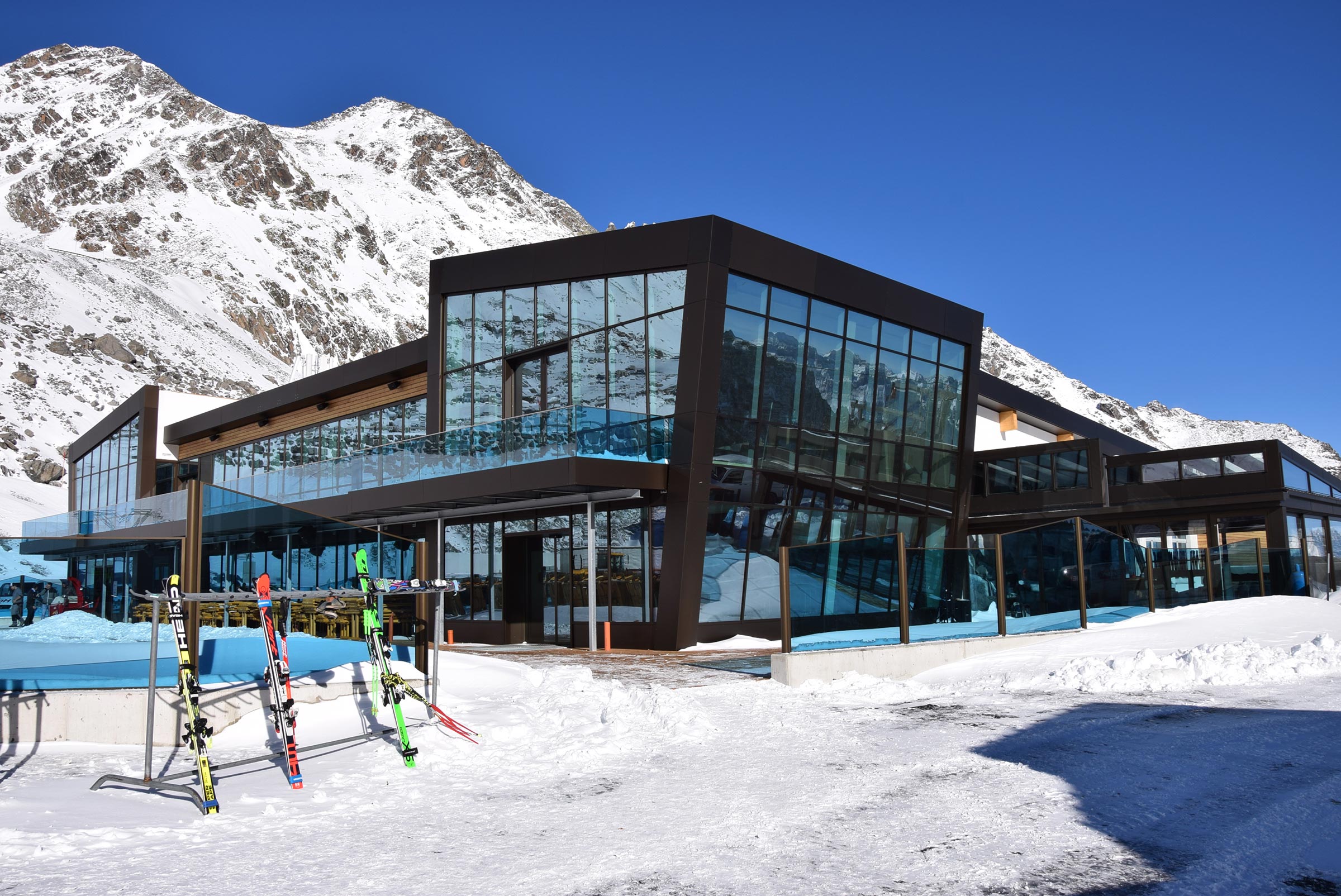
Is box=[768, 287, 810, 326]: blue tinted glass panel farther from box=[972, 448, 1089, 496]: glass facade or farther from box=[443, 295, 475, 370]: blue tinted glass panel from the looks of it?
box=[972, 448, 1089, 496]: glass facade

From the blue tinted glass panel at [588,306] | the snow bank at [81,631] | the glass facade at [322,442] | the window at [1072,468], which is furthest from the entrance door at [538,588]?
the window at [1072,468]

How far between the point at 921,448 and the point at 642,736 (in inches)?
668

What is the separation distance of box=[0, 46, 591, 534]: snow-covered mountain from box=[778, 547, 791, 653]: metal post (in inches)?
1942

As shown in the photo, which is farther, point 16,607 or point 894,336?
point 894,336

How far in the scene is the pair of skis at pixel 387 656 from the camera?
7.93m

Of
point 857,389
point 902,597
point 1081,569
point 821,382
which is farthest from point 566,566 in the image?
point 1081,569

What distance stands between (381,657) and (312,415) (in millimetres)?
23976

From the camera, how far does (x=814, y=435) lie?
21.5 meters

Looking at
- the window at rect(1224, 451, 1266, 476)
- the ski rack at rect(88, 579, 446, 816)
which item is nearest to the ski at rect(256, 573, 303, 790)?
the ski rack at rect(88, 579, 446, 816)

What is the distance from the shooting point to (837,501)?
22234 millimetres

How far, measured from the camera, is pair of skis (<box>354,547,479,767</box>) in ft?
26.0

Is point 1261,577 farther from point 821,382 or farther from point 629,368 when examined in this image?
point 629,368

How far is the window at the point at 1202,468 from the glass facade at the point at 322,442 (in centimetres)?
1903

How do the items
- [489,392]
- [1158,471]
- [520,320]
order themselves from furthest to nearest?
[1158,471], [489,392], [520,320]
